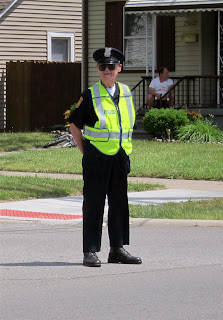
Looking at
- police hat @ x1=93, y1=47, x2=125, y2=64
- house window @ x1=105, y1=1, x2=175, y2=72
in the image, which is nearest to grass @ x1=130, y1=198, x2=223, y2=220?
police hat @ x1=93, y1=47, x2=125, y2=64

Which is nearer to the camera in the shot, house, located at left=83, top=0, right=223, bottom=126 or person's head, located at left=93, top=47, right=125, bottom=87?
person's head, located at left=93, top=47, right=125, bottom=87

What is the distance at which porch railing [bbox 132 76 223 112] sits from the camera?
77.2 ft

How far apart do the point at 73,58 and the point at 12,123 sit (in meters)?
3.19

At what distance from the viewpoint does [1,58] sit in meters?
29.4

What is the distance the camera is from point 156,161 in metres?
17.2

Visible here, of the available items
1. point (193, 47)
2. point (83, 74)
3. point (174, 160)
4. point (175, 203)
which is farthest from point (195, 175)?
point (83, 74)

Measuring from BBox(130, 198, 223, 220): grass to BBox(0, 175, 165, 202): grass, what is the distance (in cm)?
179

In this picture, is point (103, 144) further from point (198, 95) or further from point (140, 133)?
point (198, 95)

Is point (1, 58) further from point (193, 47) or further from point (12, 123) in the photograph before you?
point (193, 47)

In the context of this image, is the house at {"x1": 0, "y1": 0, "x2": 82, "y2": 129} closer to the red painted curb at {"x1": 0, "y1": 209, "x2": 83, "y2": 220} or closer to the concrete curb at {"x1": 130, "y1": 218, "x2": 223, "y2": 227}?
the red painted curb at {"x1": 0, "y1": 209, "x2": 83, "y2": 220}

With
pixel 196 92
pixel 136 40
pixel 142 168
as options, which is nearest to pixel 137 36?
pixel 136 40

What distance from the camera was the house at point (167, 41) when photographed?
23094 millimetres

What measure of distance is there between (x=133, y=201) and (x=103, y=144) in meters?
4.75

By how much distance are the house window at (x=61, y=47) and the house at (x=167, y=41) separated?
377cm
